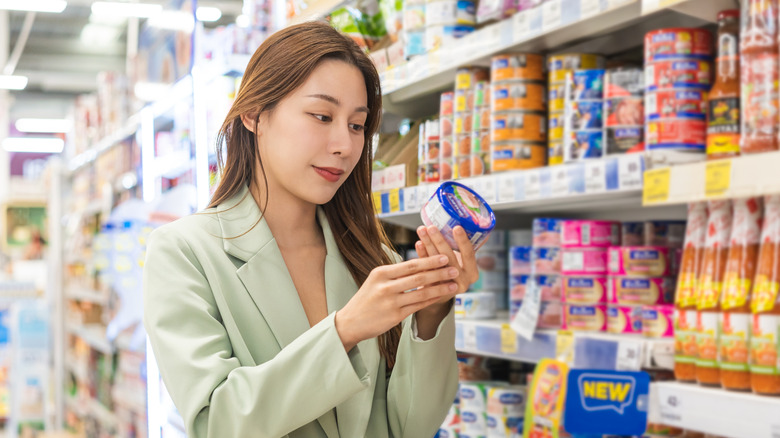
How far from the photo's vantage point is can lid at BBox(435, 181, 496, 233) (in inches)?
50.0

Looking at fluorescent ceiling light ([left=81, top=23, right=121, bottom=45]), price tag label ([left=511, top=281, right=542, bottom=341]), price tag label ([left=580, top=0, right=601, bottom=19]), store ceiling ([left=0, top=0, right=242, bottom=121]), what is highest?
fluorescent ceiling light ([left=81, top=23, right=121, bottom=45])

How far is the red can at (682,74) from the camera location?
68.7 inches

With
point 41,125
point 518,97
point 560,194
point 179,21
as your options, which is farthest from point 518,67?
point 41,125

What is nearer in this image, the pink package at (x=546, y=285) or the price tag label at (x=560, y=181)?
the price tag label at (x=560, y=181)

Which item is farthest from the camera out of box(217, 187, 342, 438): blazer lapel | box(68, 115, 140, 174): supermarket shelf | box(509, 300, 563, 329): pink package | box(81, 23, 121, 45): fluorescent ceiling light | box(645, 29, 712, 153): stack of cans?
box(81, 23, 121, 45): fluorescent ceiling light

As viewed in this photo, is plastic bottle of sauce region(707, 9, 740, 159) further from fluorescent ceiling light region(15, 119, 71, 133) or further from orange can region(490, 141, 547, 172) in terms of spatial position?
fluorescent ceiling light region(15, 119, 71, 133)

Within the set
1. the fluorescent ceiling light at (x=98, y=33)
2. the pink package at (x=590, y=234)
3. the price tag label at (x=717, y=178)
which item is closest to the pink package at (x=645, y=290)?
the pink package at (x=590, y=234)

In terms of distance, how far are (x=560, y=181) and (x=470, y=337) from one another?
2.03 feet

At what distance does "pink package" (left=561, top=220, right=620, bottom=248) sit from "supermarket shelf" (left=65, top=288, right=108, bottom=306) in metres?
4.62

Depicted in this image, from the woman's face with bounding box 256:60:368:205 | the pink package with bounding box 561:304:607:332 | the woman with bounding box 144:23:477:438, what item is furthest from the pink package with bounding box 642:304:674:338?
the woman's face with bounding box 256:60:368:205

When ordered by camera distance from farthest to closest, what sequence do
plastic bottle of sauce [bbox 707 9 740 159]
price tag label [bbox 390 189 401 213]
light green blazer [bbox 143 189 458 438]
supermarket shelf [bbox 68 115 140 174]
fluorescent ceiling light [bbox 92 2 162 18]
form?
fluorescent ceiling light [bbox 92 2 162 18] → supermarket shelf [bbox 68 115 140 174] → price tag label [bbox 390 189 401 213] → plastic bottle of sauce [bbox 707 9 740 159] → light green blazer [bbox 143 189 458 438]

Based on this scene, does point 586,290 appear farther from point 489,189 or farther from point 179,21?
point 179,21

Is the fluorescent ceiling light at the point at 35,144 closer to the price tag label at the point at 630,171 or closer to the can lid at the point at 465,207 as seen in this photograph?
the price tag label at the point at 630,171

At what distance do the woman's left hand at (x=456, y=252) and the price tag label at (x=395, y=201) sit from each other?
132cm
